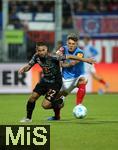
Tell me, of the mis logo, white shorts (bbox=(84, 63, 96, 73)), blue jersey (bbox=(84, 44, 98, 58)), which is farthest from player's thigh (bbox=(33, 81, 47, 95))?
blue jersey (bbox=(84, 44, 98, 58))

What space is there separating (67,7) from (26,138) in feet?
66.6

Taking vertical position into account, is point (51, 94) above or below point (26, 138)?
above

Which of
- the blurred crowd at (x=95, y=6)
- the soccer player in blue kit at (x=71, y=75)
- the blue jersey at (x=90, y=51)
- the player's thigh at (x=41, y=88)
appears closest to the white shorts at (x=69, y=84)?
the soccer player in blue kit at (x=71, y=75)

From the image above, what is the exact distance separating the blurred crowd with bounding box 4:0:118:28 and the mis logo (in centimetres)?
1908

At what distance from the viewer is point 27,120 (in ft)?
51.7

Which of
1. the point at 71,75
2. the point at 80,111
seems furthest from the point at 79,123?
the point at 71,75

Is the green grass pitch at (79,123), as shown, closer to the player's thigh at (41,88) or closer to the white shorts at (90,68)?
the player's thigh at (41,88)

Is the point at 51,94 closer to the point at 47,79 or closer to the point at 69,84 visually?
the point at 47,79

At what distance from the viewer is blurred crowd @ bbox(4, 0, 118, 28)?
30812mm

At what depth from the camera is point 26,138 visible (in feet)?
35.8

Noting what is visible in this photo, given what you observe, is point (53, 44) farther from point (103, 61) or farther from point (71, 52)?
point (71, 52)

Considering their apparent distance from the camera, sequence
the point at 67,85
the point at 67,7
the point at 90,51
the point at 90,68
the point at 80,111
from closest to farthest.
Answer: the point at 80,111 → the point at 67,85 → the point at 90,68 → the point at 90,51 → the point at 67,7

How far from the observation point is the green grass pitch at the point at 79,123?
12430mm

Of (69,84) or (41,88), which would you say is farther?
(69,84)
